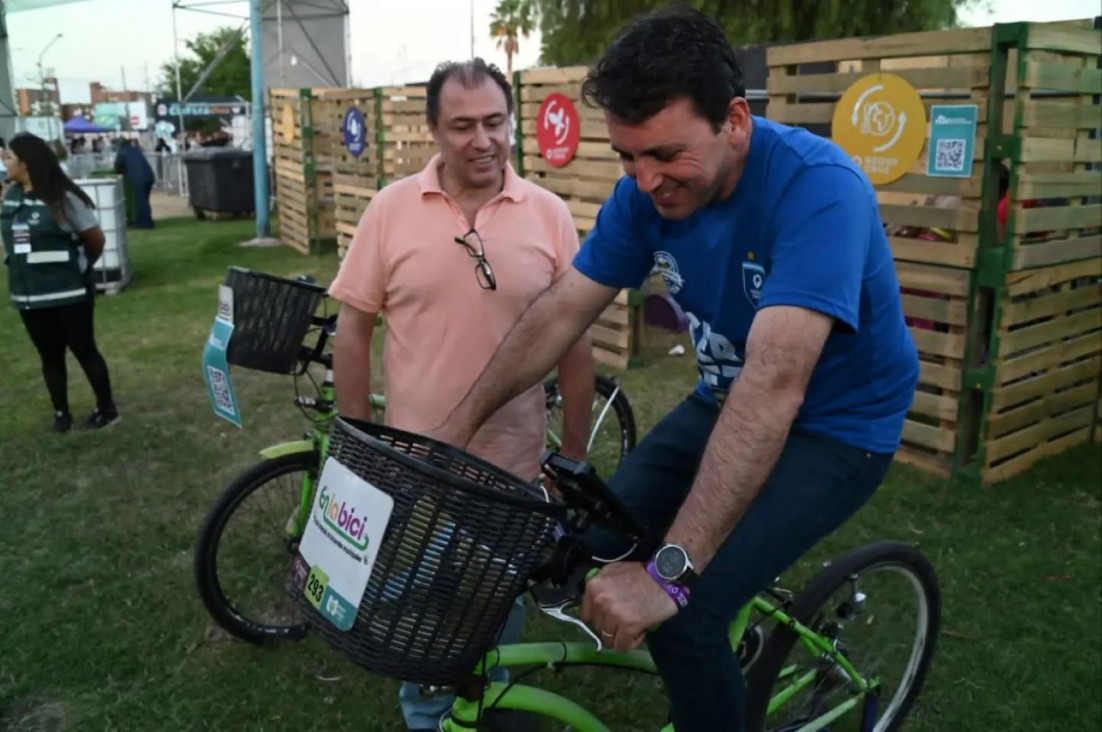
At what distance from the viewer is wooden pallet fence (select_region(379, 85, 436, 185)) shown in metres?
11.8

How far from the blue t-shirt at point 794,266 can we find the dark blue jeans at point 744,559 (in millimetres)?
72

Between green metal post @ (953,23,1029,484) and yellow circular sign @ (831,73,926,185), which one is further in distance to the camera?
yellow circular sign @ (831,73,926,185)

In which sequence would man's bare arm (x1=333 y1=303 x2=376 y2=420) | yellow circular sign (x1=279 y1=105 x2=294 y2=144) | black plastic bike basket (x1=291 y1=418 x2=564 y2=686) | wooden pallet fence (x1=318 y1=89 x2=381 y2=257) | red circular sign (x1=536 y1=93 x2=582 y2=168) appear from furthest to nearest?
yellow circular sign (x1=279 y1=105 x2=294 y2=144), wooden pallet fence (x1=318 y1=89 x2=381 y2=257), red circular sign (x1=536 y1=93 x2=582 y2=168), man's bare arm (x1=333 y1=303 x2=376 y2=420), black plastic bike basket (x1=291 y1=418 x2=564 y2=686)

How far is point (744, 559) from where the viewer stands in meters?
2.16

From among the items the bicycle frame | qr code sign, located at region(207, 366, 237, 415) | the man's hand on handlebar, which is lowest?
the bicycle frame

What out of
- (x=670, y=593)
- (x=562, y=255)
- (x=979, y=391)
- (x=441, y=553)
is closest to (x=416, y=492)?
(x=441, y=553)

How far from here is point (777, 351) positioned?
1.89 meters

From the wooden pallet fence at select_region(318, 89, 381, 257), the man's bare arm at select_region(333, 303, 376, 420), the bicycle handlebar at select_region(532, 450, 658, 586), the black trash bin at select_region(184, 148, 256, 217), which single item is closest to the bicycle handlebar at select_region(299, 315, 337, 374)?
the man's bare arm at select_region(333, 303, 376, 420)

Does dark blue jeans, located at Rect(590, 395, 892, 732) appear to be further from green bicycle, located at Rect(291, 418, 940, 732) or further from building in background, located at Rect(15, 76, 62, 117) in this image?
building in background, located at Rect(15, 76, 62, 117)

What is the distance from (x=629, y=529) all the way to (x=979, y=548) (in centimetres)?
349

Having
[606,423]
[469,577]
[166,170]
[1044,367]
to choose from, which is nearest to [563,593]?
[469,577]

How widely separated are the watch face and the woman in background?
5937mm

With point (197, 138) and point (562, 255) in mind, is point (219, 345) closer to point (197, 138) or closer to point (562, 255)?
point (562, 255)

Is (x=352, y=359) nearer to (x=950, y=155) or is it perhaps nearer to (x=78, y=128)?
(x=950, y=155)
